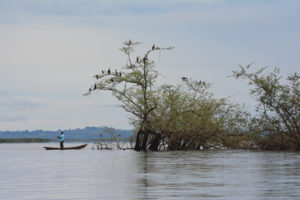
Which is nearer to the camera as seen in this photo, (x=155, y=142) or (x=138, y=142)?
(x=155, y=142)

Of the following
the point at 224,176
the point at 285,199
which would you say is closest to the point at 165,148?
the point at 224,176

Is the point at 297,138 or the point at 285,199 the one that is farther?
the point at 297,138

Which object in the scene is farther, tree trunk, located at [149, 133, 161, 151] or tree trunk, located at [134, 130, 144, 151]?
tree trunk, located at [134, 130, 144, 151]

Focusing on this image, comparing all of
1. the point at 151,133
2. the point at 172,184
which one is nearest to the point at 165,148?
the point at 151,133

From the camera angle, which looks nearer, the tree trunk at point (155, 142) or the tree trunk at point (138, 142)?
the tree trunk at point (155, 142)

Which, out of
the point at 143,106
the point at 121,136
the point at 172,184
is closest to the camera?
the point at 172,184

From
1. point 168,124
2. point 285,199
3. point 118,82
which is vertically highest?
point 118,82

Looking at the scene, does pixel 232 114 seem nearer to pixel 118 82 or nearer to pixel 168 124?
pixel 168 124

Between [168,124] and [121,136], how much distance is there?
540cm

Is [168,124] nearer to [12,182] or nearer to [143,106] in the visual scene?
[143,106]

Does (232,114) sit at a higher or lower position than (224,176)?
higher

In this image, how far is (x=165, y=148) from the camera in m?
42.8

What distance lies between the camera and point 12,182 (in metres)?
16.4

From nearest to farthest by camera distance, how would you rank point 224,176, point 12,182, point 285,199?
point 285,199
point 12,182
point 224,176
